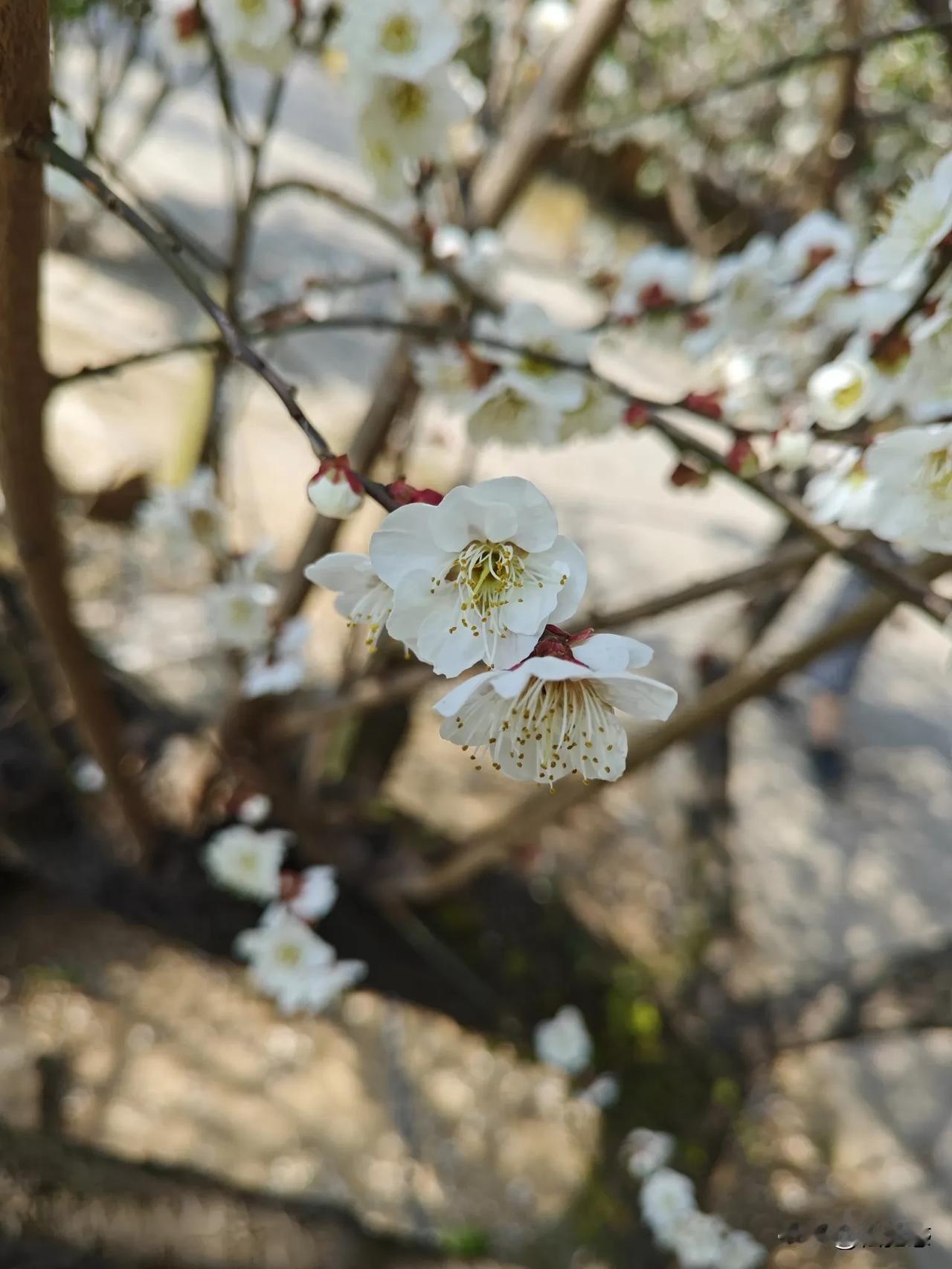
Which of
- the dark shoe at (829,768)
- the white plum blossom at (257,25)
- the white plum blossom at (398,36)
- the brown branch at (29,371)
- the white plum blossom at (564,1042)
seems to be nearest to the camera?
the brown branch at (29,371)

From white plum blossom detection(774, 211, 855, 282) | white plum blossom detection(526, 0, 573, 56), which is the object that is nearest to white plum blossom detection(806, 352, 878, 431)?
white plum blossom detection(774, 211, 855, 282)

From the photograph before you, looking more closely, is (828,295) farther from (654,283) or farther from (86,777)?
(86,777)

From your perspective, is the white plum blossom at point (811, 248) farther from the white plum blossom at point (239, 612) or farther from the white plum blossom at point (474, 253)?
the white plum blossom at point (239, 612)

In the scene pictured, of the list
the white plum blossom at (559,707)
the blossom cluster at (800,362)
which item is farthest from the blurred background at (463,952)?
the white plum blossom at (559,707)

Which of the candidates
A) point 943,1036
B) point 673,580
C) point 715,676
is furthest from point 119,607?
point 943,1036

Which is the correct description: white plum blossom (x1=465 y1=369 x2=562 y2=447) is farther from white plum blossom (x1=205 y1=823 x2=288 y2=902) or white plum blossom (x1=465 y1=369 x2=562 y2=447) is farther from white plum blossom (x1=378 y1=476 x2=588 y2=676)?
white plum blossom (x1=205 y1=823 x2=288 y2=902)

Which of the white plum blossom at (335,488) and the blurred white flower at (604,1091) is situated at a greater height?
the blurred white flower at (604,1091)

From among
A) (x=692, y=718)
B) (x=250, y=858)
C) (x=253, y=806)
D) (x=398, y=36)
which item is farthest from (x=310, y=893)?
(x=398, y=36)
